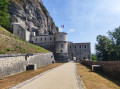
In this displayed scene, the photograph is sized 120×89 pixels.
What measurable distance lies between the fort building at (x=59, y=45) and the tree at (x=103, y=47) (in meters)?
6.29

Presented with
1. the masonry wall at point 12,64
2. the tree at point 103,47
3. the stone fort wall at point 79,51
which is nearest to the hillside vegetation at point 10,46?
the masonry wall at point 12,64

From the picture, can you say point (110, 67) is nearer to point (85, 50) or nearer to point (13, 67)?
point (13, 67)

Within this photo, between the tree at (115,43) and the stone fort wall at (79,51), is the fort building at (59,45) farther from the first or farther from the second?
the tree at (115,43)

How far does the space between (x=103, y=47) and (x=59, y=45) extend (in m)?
20.0

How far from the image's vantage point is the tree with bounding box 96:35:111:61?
39.5m

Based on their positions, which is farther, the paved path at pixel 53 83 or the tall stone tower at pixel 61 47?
the tall stone tower at pixel 61 47

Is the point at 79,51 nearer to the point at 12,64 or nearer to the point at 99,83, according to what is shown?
the point at 12,64

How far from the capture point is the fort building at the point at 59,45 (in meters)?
46.7

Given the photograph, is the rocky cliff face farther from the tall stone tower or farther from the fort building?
the tall stone tower

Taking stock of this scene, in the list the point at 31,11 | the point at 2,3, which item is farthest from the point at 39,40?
the point at 2,3

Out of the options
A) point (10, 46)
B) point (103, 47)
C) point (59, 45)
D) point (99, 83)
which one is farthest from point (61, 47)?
point (99, 83)

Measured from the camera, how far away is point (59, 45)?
155ft

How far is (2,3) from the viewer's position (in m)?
31.0

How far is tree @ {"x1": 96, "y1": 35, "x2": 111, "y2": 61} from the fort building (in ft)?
20.6
